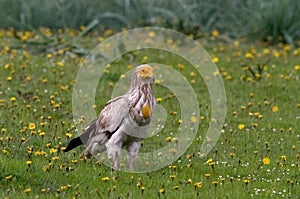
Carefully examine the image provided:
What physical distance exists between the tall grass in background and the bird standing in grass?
25.4 ft

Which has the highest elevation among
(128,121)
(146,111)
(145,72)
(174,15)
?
(174,15)

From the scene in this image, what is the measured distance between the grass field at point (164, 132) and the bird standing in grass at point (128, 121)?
0.22 meters

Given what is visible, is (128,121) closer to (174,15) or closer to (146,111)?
(146,111)

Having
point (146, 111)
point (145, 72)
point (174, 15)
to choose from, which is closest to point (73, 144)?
point (146, 111)

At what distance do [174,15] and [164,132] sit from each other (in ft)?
23.9

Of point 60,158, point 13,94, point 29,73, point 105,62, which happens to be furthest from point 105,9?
point 60,158

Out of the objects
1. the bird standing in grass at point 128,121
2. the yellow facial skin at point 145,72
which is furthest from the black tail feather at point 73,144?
the yellow facial skin at point 145,72

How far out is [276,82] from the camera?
1148 cm

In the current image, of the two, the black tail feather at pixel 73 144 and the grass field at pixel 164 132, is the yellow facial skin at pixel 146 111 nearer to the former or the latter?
the grass field at pixel 164 132

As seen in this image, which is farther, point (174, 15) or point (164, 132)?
point (174, 15)

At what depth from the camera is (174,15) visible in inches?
594

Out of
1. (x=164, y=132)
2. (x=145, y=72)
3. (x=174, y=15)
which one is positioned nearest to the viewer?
(x=145, y=72)

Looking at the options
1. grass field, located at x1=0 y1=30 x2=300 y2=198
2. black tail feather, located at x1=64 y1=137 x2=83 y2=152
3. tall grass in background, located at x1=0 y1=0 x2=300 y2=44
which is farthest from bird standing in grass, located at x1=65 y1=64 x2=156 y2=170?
tall grass in background, located at x1=0 y1=0 x2=300 y2=44

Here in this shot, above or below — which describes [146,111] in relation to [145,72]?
below
